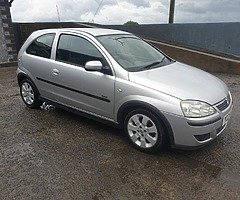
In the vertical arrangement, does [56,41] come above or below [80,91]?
above

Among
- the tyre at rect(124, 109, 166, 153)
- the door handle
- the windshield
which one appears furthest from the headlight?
the door handle

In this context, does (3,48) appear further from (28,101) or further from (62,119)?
(62,119)

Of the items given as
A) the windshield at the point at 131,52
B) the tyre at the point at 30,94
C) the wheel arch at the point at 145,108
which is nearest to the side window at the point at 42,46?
the tyre at the point at 30,94

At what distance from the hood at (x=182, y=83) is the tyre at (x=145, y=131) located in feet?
1.28

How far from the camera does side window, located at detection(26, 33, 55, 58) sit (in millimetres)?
4766

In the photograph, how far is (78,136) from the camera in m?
4.26

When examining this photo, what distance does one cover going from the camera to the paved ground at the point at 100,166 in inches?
117

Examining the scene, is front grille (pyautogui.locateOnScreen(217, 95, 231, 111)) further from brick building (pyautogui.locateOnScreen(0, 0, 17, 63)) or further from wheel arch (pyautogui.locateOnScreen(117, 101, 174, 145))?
brick building (pyautogui.locateOnScreen(0, 0, 17, 63))

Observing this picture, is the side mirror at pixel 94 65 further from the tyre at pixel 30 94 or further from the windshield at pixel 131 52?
the tyre at pixel 30 94

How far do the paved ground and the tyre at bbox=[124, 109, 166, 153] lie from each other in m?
0.13

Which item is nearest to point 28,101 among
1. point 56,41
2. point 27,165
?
point 56,41

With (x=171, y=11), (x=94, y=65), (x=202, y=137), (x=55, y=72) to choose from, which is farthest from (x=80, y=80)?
(x=171, y=11)

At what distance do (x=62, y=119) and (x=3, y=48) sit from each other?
8.23 m

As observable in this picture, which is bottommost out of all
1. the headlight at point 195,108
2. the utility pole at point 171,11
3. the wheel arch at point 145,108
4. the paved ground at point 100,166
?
the paved ground at point 100,166
